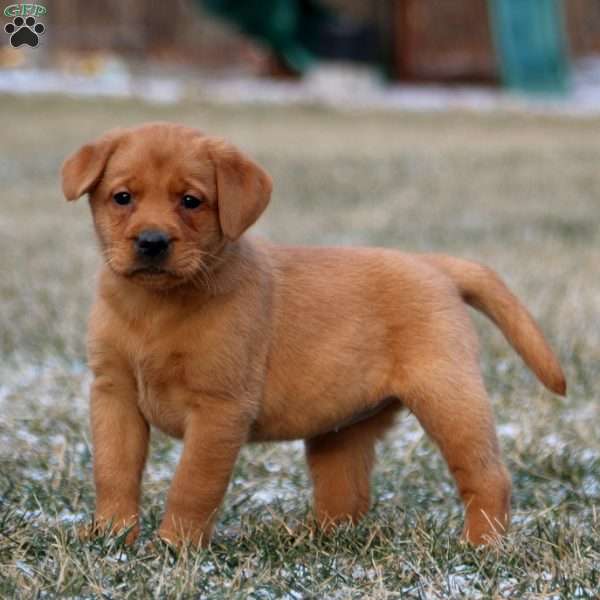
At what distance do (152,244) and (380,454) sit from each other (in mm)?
1490

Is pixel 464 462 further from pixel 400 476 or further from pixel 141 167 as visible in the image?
pixel 141 167

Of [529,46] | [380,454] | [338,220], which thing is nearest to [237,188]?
[380,454]

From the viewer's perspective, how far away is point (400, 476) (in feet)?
12.5

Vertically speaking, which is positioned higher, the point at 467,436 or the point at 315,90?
the point at 467,436

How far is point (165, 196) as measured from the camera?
9.55 feet

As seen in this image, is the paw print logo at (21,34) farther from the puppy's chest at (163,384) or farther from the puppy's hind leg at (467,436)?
the puppy's hind leg at (467,436)

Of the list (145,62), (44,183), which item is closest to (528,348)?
(44,183)

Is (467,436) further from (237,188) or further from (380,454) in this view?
(380,454)

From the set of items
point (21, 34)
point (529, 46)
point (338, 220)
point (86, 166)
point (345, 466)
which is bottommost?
point (529, 46)

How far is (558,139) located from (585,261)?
7.60m

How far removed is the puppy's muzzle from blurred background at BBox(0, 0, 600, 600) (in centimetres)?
62

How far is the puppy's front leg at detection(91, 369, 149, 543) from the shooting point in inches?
119

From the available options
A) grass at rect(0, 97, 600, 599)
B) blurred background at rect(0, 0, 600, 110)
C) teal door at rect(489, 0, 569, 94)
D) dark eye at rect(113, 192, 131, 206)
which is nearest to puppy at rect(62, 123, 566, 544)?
dark eye at rect(113, 192, 131, 206)

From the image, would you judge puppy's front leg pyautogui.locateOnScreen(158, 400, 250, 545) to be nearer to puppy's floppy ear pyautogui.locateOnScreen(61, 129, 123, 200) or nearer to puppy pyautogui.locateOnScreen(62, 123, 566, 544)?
puppy pyautogui.locateOnScreen(62, 123, 566, 544)
